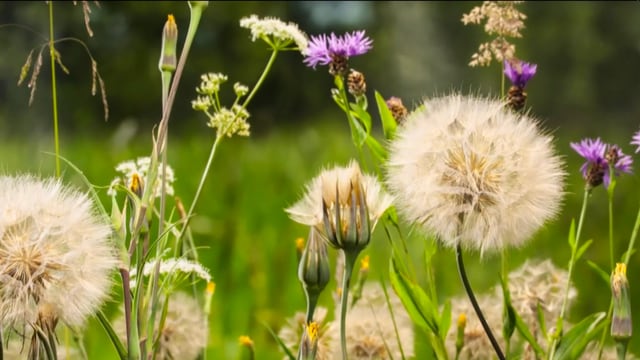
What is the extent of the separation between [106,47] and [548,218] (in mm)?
7588

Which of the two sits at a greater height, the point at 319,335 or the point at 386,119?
the point at 386,119

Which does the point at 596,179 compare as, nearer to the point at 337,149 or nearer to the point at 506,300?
the point at 506,300

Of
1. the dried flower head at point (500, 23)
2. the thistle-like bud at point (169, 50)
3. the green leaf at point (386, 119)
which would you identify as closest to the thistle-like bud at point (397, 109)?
the green leaf at point (386, 119)

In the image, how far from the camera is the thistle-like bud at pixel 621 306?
1.15 meters

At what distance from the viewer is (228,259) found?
7.64ft

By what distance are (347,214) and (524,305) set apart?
0.64 meters

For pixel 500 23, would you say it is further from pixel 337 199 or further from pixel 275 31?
pixel 337 199

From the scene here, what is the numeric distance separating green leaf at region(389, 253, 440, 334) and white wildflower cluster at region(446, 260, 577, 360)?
27 centimetres

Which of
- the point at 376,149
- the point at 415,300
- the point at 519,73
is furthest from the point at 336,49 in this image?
the point at 415,300

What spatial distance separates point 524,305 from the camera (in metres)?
1.71

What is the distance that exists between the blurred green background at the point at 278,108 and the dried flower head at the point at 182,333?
0.37 ft

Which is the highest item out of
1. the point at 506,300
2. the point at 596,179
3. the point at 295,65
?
the point at 295,65

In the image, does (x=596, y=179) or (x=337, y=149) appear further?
(x=337, y=149)

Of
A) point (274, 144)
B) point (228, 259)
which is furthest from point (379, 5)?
point (228, 259)
